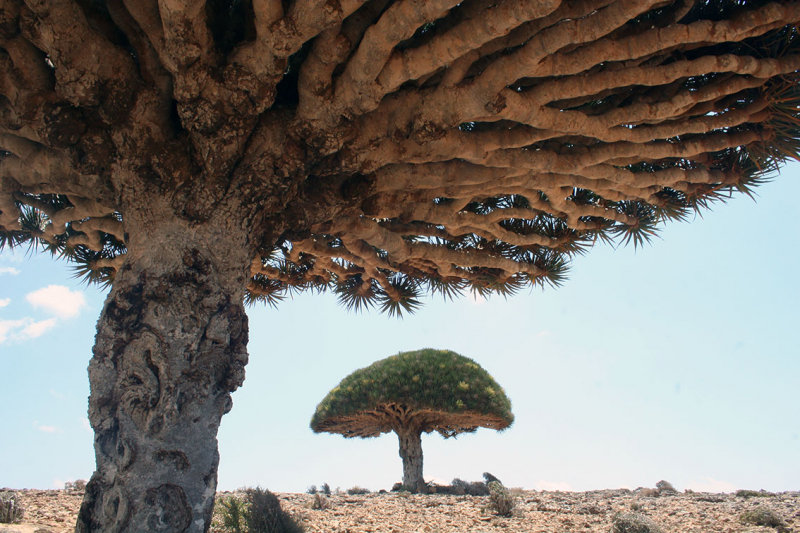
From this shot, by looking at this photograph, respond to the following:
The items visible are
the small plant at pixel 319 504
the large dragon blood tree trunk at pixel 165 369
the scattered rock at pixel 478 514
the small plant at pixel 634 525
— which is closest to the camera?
the large dragon blood tree trunk at pixel 165 369

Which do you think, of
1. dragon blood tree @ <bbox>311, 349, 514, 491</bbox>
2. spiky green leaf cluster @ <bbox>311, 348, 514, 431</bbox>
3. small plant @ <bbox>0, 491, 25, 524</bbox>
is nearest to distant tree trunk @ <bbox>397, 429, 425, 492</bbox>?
dragon blood tree @ <bbox>311, 349, 514, 491</bbox>

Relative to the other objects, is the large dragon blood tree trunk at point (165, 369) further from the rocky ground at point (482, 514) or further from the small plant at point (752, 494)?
the small plant at point (752, 494)

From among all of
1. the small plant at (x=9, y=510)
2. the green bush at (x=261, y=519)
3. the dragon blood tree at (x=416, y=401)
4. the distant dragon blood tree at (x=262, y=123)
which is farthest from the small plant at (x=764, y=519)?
the small plant at (x=9, y=510)

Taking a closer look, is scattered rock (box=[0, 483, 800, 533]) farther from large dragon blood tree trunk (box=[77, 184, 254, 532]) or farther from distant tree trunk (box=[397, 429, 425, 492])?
distant tree trunk (box=[397, 429, 425, 492])

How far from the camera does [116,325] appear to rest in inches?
137

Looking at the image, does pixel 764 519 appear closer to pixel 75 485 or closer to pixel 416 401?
pixel 416 401

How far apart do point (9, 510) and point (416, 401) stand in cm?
831

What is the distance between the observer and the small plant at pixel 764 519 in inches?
209

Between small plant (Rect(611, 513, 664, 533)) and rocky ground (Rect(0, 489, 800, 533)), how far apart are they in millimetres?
519

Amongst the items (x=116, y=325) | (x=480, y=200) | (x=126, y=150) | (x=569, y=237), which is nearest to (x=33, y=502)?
(x=116, y=325)

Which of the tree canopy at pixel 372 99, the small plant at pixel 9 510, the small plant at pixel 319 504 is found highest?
the tree canopy at pixel 372 99

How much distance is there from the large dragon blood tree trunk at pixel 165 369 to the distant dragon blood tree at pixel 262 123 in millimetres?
13

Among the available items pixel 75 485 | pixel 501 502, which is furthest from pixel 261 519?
pixel 75 485

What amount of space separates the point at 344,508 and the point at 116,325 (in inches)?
179
